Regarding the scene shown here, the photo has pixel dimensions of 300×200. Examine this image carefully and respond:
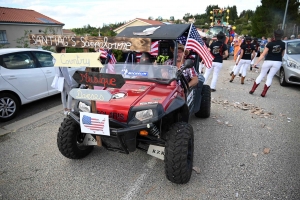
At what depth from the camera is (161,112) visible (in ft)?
8.17

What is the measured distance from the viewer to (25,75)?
16.6ft

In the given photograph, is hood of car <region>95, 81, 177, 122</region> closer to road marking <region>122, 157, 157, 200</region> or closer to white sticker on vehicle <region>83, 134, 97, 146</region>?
white sticker on vehicle <region>83, 134, 97, 146</region>

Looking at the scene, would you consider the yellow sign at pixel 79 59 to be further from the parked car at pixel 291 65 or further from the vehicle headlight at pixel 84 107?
the parked car at pixel 291 65

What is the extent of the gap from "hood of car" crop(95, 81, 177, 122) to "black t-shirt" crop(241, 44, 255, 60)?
587 cm

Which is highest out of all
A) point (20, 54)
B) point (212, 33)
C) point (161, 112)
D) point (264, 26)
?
point (264, 26)

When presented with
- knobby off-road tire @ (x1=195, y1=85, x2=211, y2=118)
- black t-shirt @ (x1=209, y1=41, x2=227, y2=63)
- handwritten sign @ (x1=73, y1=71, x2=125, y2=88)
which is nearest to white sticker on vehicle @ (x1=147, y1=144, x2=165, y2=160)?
handwritten sign @ (x1=73, y1=71, x2=125, y2=88)

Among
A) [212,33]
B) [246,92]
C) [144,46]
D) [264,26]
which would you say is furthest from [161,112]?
[264,26]

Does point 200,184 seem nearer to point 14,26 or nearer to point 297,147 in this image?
point 297,147

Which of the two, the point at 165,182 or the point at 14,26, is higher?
the point at 14,26

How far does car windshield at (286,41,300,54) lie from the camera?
777cm

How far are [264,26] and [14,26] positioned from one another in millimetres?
35004

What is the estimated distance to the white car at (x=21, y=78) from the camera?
4742 mm

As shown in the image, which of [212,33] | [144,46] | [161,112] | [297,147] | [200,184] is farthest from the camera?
[212,33]

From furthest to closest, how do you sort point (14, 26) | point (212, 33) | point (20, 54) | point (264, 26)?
point (264, 26) < point (14, 26) < point (212, 33) < point (20, 54)
